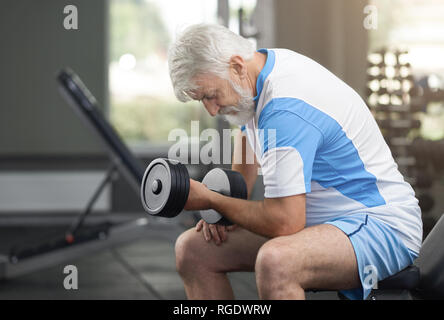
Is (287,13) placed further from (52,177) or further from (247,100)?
(247,100)

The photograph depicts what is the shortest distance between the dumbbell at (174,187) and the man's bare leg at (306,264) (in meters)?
0.16

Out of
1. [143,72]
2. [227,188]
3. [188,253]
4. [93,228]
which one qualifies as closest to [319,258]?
[227,188]

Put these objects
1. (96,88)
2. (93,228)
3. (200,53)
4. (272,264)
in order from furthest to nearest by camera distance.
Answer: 1. (96,88)
2. (93,228)
3. (200,53)
4. (272,264)

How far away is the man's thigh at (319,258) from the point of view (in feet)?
3.28

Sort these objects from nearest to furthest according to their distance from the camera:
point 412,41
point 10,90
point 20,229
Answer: point 412,41, point 20,229, point 10,90

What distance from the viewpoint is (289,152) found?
1.02 m

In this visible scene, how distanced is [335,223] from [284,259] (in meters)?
0.16

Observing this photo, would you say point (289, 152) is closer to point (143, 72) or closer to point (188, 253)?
point (188, 253)

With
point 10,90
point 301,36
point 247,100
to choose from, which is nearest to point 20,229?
point 10,90

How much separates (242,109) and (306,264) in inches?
14.1

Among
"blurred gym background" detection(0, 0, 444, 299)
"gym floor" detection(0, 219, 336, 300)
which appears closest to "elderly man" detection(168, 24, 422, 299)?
"gym floor" detection(0, 219, 336, 300)

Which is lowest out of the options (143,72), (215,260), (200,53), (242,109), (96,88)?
(215,260)

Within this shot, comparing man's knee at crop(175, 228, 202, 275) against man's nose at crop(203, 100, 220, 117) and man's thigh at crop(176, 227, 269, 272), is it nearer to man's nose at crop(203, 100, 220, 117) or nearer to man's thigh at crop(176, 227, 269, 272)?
man's thigh at crop(176, 227, 269, 272)
